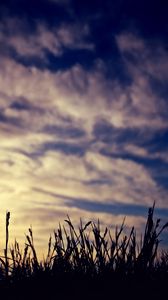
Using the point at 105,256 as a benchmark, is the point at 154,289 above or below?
below

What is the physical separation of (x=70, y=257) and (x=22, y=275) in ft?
1.24

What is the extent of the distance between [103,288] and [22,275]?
70 centimetres

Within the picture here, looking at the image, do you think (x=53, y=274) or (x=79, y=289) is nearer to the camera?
(x=79, y=289)

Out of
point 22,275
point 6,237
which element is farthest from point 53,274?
point 6,237

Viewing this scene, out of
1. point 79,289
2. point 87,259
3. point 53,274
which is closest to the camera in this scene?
point 79,289

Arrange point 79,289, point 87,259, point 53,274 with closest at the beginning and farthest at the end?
point 79,289
point 53,274
point 87,259

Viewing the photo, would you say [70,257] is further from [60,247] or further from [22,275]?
[22,275]

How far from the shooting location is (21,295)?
2.25m

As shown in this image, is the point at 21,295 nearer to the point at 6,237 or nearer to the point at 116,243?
the point at 6,237

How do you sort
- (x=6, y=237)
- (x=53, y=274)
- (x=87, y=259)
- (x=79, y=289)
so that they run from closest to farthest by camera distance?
1. (x=6, y=237)
2. (x=79, y=289)
3. (x=53, y=274)
4. (x=87, y=259)

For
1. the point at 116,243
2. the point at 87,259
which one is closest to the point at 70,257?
the point at 87,259

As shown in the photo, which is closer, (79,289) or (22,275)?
(79,289)

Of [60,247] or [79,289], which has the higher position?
[60,247]

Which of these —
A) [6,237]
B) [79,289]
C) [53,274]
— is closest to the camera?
[6,237]
